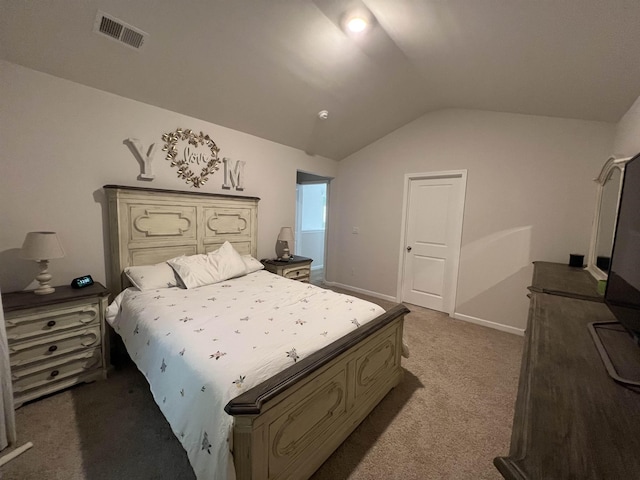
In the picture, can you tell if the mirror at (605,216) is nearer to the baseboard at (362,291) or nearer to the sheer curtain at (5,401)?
the baseboard at (362,291)

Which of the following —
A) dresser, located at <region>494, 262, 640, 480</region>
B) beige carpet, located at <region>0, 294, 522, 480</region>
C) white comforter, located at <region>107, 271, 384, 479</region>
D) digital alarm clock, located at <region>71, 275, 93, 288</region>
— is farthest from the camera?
digital alarm clock, located at <region>71, 275, 93, 288</region>

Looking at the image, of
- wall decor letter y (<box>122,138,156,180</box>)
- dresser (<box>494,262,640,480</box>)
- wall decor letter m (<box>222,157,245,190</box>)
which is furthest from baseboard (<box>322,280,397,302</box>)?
wall decor letter y (<box>122,138,156,180</box>)

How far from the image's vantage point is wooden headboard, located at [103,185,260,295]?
2.34 metres

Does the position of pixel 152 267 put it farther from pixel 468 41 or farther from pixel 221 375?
pixel 468 41

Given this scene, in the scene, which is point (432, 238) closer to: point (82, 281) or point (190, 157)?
point (190, 157)

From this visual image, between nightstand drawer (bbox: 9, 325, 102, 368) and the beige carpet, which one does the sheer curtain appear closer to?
the beige carpet

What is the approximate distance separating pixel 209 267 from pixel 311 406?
5.60 ft

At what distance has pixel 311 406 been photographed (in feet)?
4.47

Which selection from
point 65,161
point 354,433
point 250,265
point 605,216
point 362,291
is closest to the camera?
point 354,433

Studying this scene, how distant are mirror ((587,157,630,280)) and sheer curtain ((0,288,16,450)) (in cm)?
384

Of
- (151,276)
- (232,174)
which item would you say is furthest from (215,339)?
(232,174)

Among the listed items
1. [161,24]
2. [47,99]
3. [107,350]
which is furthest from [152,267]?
[161,24]

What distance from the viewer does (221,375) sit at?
119cm

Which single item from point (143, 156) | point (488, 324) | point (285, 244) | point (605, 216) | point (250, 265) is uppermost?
point (143, 156)
